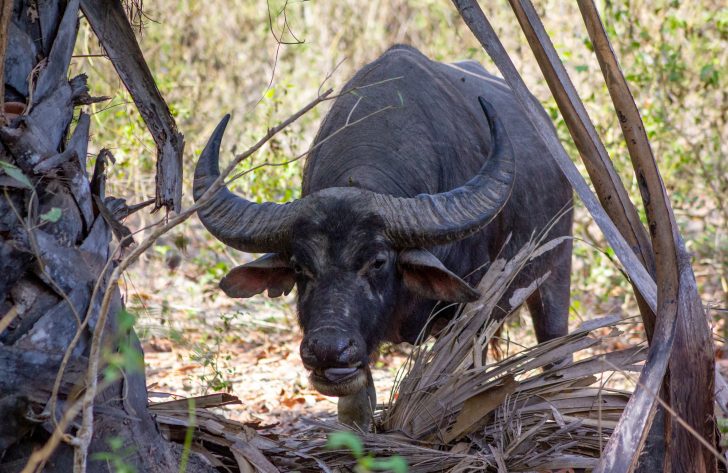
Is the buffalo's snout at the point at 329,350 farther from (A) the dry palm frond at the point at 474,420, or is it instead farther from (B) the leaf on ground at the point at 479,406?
(B) the leaf on ground at the point at 479,406

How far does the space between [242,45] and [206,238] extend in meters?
4.10

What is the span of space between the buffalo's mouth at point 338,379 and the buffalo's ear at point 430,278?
0.69m

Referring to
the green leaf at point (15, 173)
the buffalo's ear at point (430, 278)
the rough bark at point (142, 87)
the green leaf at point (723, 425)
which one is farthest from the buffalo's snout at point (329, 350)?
the green leaf at point (15, 173)

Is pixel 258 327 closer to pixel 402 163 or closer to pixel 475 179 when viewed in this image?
pixel 402 163

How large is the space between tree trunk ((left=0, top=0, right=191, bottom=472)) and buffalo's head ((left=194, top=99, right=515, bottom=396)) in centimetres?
171

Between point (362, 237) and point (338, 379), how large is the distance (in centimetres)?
79

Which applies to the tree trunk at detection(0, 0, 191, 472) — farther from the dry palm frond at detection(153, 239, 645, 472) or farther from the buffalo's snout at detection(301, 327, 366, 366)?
the buffalo's snout at detection(301, 327, 366, 366)

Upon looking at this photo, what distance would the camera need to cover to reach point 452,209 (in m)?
5.00

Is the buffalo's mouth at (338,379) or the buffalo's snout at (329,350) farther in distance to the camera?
the buffalo's mouth at (338,379)

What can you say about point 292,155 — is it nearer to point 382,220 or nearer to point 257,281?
point 257,281

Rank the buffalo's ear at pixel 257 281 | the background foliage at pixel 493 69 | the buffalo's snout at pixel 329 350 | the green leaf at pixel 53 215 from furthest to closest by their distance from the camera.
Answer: the background foliage at pixel 493 69 < the buffalo's ear at pixel 257 281 < the buffalo's snout at pixel 329 350 < the green leaf at pixel 53 215

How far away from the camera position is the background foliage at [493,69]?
29.0ft

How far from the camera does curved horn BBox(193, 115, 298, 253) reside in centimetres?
513

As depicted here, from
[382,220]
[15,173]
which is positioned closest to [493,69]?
[382,220]
